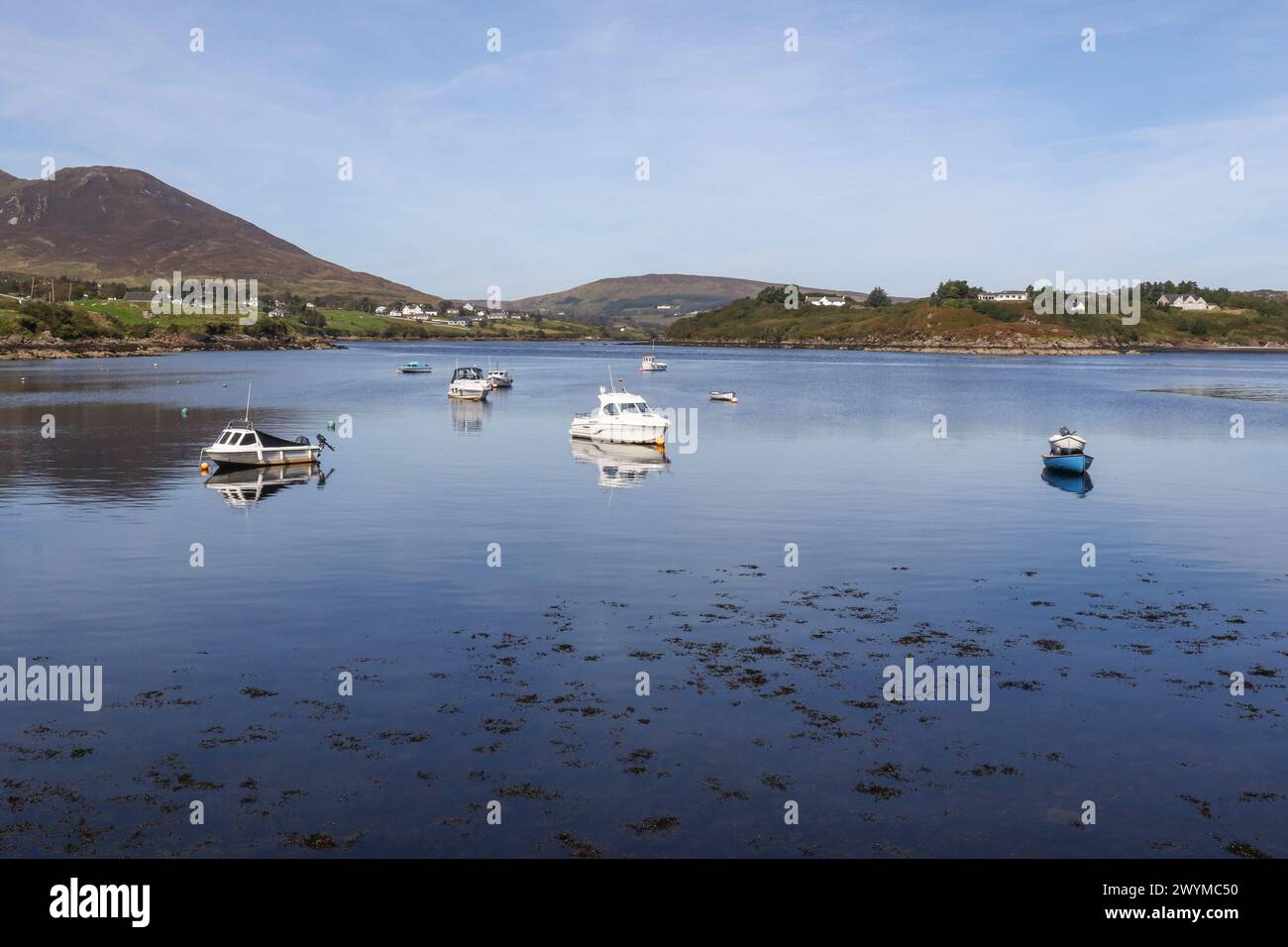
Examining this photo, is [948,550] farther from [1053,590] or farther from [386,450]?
[386,450]

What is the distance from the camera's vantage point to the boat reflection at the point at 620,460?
61094 millimetres

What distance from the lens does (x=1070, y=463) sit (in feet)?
204

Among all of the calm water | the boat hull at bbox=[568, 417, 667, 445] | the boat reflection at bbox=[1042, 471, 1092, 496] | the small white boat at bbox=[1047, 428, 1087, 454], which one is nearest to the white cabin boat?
the calm water

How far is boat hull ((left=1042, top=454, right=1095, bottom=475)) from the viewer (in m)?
61.9

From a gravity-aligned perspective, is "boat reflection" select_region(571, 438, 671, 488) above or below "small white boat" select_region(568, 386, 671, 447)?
below

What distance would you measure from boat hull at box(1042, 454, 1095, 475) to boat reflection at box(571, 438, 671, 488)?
24.0 metres

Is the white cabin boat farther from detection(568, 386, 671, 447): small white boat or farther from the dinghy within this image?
the dinghy

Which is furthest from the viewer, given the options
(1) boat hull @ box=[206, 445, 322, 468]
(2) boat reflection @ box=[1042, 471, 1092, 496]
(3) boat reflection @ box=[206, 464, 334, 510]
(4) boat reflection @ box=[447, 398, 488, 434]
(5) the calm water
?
(4) boat reflection @ box=[447, 398, 488, 434]

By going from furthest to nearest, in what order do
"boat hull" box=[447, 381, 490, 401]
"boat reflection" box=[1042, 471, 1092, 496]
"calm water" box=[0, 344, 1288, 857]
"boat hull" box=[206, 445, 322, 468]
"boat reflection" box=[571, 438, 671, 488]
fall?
1. "boat hull" box=[447, 381, 490, 401]
2. "boat hull" box=[206, 445, 322, 468]
3. "boat reflection" box=[571, 438, 671, 488]
4. "boat reflection" box=[1042, 471, 1092, 496]
5. "calm water" box=[0, 344, 1288, 857]

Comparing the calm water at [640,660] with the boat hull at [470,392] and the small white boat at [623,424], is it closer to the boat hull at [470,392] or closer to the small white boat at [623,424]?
the small white boat at [623,424]

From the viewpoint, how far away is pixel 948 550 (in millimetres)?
40562

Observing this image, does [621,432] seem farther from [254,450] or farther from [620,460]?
[254,450]

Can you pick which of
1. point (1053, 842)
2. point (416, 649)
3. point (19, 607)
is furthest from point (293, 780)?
point (19, 607)

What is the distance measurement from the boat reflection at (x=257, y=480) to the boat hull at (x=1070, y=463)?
43336 millimetres
